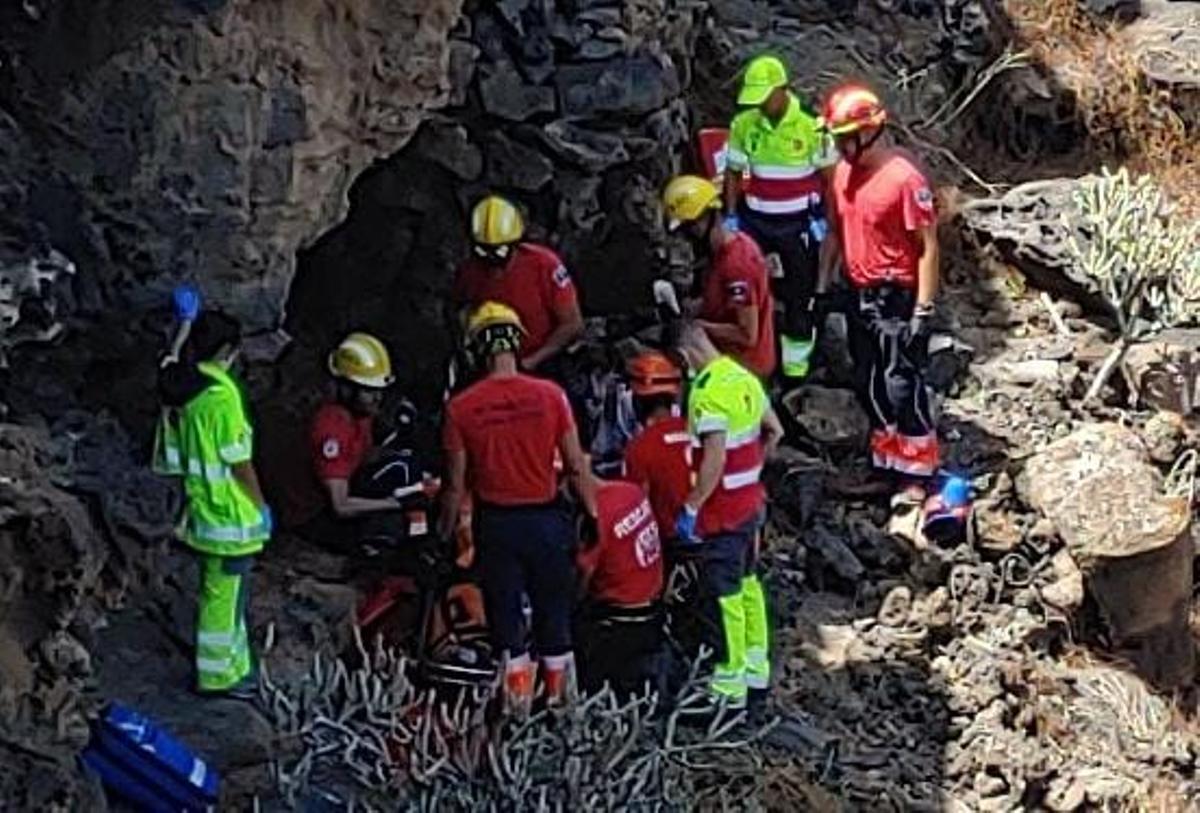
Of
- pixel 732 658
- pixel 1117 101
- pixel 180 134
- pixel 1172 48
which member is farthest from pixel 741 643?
pixel 1172 48

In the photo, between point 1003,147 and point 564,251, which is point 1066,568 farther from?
point 1003,147

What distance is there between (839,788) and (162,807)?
2.84 meters

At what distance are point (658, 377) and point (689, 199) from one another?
1.20m

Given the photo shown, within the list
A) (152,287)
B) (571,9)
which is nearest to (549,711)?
(152,287)

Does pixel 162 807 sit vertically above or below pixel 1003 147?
above

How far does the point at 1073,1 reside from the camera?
15.9m

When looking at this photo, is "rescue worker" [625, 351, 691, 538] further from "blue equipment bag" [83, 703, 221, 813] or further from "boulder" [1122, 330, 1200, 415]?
"boulder" [1122, 330, 1200, 415]

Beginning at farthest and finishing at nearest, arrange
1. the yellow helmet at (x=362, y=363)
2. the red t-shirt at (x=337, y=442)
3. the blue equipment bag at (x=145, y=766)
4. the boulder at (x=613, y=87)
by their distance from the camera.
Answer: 1. the boulder at (x=613, y=87)
2. the yellow helmet at (x=362, y=363)
3. the red t-shirt at (x=337, y=442)
4. the blue equipment bag at (x=145, y=766)

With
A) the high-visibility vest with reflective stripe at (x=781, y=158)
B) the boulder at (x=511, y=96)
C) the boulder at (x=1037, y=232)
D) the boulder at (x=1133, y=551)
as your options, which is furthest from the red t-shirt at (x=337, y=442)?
the boulder at (x=1037, y=232)

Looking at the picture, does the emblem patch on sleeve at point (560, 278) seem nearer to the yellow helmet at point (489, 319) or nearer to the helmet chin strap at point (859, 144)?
the yellow helmet at point (489, 319)

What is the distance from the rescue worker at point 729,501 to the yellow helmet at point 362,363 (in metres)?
1.14

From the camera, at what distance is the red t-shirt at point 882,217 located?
1046 centimetres

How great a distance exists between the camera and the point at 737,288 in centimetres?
977

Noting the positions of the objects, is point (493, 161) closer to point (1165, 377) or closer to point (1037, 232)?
point (1165, 377)
